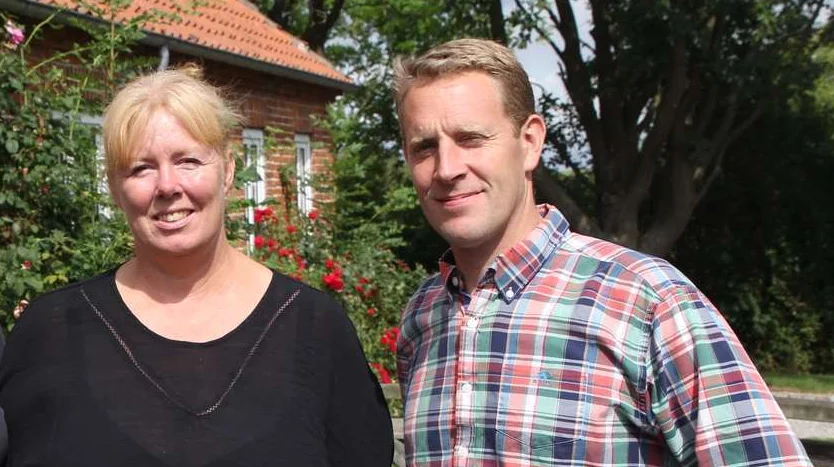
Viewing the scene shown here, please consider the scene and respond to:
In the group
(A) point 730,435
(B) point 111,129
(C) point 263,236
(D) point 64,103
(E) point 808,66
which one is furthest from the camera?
(E) point 808,66

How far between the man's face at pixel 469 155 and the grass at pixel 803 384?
1103 centimetres

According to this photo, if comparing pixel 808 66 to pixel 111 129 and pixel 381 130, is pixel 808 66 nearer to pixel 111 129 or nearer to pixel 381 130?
pixel 381 130

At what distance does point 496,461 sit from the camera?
2025 millimetres

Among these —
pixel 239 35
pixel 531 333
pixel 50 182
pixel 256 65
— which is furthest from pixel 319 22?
pixel 531 333

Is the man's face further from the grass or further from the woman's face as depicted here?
the grass

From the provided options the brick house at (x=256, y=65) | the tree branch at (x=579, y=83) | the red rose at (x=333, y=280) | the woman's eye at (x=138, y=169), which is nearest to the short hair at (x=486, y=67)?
the woman's eye at (x=138, y=169)

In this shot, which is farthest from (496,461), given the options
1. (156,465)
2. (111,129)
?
(111,129)

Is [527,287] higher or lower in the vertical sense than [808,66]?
lower

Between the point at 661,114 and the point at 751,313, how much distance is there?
11.6ft

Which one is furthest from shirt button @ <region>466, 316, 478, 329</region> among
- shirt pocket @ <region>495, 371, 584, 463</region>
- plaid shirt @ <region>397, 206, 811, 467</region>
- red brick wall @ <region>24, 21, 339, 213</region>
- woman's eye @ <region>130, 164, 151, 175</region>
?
red brick wall @ <region>24, 21, 339, 213</region>

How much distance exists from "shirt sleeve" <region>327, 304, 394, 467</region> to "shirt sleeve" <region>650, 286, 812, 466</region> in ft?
2.57

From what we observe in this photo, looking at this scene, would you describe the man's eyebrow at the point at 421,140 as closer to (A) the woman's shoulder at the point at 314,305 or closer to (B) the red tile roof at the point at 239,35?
(A) the woman's shoulder at the point at 314,305

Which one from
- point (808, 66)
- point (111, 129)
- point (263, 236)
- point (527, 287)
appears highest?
point (808, 66)

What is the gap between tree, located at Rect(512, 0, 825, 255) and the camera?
1366 centimetres
